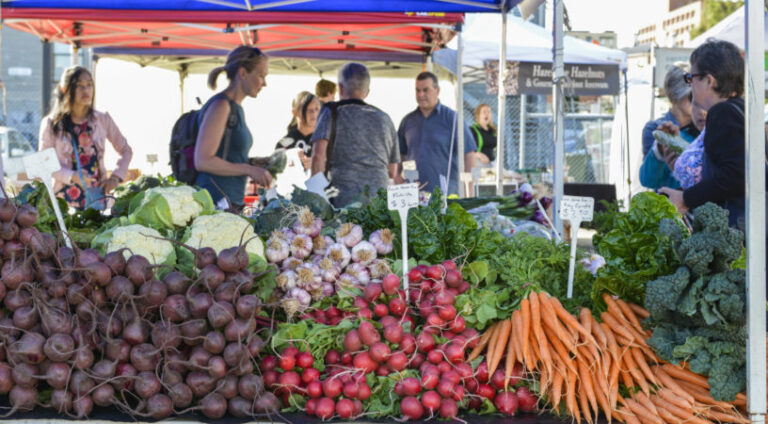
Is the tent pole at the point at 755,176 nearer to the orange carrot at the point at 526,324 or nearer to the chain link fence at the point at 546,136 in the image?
the orange carrot at the point at 526,324

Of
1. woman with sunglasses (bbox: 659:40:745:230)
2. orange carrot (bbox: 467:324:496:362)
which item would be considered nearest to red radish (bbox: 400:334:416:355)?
orange carrot (bbox: 467:324:496:362)

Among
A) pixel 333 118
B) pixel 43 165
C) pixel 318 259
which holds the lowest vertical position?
pixel 318 259

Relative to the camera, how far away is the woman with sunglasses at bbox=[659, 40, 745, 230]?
3.11 meters

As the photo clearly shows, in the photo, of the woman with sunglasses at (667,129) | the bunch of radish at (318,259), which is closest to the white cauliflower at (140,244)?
the bunch of radish at (318,259)

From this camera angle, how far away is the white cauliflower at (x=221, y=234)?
259cm

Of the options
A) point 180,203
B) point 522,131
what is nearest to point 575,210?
point 180,203

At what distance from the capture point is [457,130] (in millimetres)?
6195

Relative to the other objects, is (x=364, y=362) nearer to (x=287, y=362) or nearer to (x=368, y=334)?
(x=368, y=334)

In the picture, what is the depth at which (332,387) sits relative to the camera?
2.24 m

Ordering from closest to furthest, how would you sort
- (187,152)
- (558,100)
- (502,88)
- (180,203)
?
(180,203), (558,100), (187,152), (502,88)

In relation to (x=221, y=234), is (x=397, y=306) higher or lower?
lower

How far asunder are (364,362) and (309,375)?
0.18m

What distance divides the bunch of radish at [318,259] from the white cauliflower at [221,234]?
0.10m

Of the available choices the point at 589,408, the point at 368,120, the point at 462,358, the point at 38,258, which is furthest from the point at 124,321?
the point at 368,120
